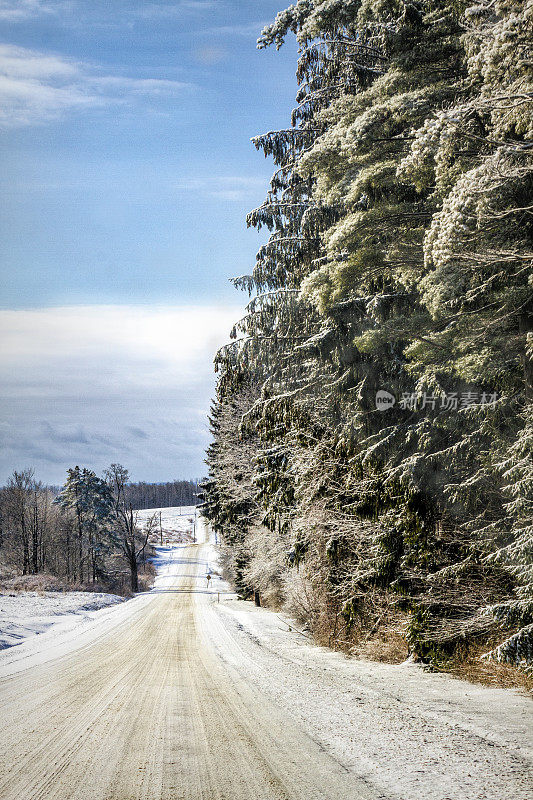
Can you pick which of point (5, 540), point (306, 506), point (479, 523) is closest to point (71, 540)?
point (5, 540)

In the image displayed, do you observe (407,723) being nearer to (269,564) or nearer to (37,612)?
(269,564)

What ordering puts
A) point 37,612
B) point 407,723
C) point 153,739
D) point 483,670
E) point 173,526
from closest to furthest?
point 153,739 < point 407,723 < point 483,670 < point 37,612 < point 173,526

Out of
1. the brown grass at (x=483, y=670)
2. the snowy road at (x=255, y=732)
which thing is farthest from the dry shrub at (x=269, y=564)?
the brown grass at (x=483, y=670)

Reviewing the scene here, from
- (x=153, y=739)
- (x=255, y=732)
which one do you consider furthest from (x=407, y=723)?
(x=153, y=739)

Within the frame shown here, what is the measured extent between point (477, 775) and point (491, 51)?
21.8ft

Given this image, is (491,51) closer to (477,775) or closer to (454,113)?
(454,113)

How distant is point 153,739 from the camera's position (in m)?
5.82

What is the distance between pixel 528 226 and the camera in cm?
764

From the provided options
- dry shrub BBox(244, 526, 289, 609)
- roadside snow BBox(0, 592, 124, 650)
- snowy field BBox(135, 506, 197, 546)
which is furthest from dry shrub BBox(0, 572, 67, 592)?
snowy field BBox(135, 506, 197, 546)

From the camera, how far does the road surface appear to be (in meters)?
4.49

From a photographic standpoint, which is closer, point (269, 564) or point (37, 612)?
point (269, 564)

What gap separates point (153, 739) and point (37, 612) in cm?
2087

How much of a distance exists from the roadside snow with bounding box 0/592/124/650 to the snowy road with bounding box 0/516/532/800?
684 cm

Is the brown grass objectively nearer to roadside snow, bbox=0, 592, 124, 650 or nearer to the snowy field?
roadside snow, bbox=0, 592, 124, 650
